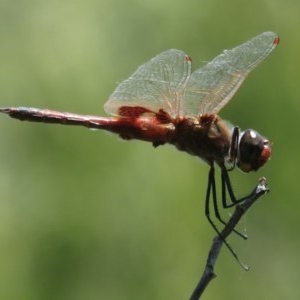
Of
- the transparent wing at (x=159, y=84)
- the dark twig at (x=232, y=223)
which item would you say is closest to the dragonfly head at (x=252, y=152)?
the transparent wing at (x=159, y=84)

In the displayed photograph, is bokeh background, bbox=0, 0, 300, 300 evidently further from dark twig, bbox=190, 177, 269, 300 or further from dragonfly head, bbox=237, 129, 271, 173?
dark twig, bbox=190, 177, 269, 300

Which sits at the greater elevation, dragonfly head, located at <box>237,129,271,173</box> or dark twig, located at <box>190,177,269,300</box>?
dragonfly head, located at <box>237,129,271,173</box>

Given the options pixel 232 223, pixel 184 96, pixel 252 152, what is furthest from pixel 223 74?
pixel 232 223

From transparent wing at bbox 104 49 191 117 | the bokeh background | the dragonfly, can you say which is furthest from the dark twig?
the bokeh background

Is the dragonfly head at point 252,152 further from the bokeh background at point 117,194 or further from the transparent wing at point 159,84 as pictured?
the bokeh background at point 117,194

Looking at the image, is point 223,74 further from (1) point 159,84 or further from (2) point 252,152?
(2) point 252,152
